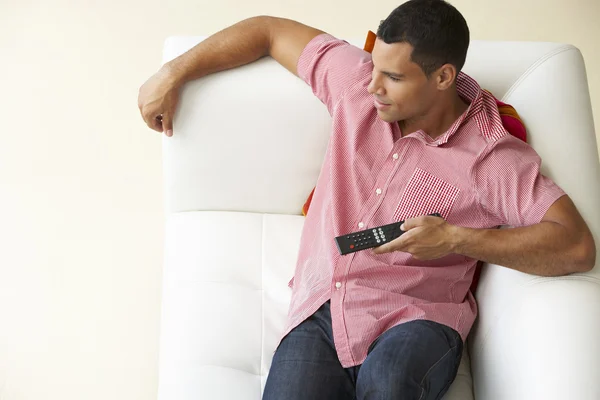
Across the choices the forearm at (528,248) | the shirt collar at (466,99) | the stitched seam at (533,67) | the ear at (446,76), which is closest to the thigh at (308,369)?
the forearm at (528,248)

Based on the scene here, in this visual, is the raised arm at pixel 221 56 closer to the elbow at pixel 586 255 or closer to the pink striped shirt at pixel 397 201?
the pink striped shirt at pixel 397 201

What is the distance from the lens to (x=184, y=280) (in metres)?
1.97

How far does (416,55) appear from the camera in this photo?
5.78ft

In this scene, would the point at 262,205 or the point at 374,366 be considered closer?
the point at 374,366

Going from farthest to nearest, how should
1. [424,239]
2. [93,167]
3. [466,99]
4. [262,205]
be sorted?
[93,167] < [262,205] < [466,99] < [424,239]

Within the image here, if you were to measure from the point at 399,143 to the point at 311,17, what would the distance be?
1.41 m

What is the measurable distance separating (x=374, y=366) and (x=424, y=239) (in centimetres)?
27

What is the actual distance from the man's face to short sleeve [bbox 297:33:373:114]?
0.41 ft

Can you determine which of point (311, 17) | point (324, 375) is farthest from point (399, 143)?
point (311, 17)

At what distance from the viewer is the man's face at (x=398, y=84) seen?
1.77 m

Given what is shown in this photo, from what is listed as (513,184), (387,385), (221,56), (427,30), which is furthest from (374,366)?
(221,56)

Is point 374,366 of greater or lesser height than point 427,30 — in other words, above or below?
below

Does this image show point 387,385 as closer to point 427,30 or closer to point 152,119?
point 427,30

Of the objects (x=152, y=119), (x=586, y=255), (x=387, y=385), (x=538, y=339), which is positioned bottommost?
(x=387, y=385)
